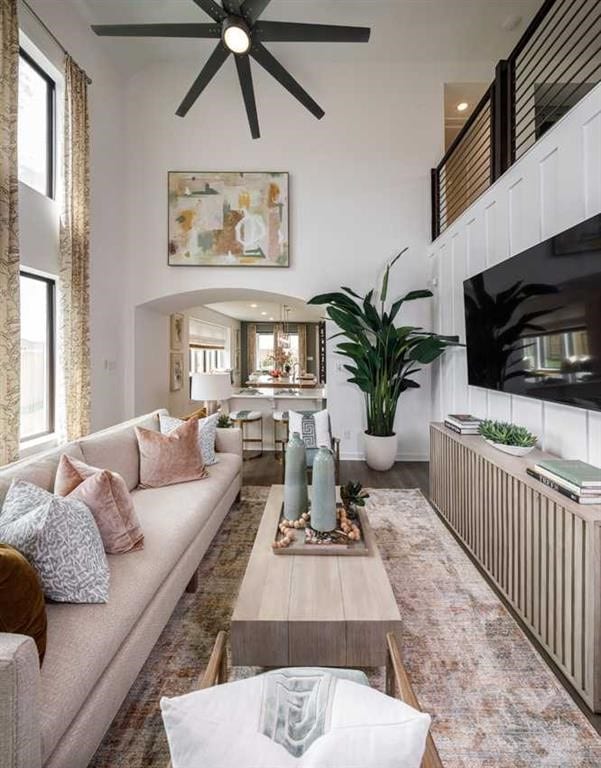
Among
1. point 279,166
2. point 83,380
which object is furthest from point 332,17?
point 83,380

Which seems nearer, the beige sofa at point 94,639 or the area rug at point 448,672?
the beige sofa at point 94,639

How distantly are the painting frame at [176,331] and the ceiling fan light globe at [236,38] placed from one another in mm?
4199

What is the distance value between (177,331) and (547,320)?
592cm

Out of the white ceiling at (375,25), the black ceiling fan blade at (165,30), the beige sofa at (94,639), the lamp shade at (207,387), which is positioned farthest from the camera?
the lamp shade at (207,387)

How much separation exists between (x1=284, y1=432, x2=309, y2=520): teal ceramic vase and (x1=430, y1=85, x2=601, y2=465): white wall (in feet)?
5.43

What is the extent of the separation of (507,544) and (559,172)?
7.48 feet

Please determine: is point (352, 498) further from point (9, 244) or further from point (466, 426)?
point (9, 244)

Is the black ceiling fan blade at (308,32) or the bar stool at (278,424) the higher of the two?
the black ceiling fan blade at (308,32)

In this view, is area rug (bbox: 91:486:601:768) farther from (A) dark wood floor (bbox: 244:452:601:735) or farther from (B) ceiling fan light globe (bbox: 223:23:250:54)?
(B) ceiling fan light globe (bbox: 223:23:250:54)

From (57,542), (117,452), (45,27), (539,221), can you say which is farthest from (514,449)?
(45,27)

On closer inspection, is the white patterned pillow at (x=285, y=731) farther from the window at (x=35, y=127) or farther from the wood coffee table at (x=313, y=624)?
the window at (x=35, y=127)

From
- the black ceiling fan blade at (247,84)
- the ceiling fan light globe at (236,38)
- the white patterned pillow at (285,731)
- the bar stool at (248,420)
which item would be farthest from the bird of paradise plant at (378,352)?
the white patterned pillow at (285,731)

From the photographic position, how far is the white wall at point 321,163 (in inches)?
207

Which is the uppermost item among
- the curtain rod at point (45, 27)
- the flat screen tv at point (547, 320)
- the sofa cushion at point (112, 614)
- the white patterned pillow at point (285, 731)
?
the curtain rod at point (45, 27)
